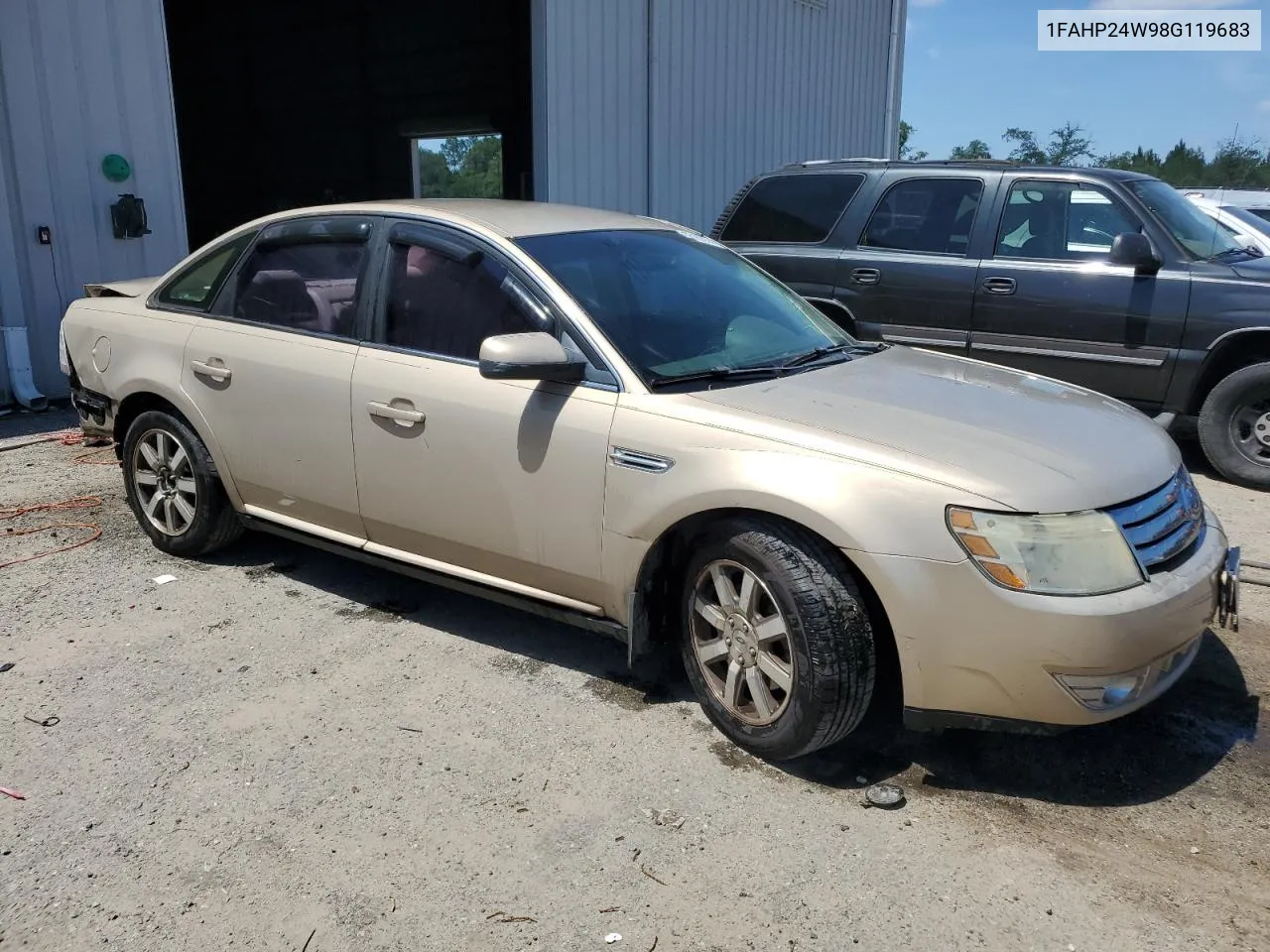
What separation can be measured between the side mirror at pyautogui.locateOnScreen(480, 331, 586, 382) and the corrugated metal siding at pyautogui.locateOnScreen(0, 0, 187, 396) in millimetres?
6371

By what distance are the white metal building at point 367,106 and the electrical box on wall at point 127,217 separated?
101 mm

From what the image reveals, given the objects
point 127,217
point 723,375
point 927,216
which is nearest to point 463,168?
point 127,217

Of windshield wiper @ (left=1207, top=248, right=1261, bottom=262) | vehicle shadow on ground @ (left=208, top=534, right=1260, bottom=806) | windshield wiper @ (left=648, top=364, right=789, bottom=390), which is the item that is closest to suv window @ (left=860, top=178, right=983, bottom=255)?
windshield wiper @ (left=1207, top=248, right=1261, bottom=262)

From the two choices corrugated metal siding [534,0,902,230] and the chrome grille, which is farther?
corrugated metal siding [534,0,902,230]

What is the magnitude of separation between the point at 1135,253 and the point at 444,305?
14.8ft

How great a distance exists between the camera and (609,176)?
11.4 meters

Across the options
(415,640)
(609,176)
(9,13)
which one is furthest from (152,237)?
(415,640)

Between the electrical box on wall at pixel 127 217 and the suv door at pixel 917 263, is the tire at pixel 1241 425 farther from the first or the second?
the electrical box on wall at pixel 127 217

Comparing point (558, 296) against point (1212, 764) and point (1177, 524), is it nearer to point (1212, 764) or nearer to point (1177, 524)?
point (1177, 524)

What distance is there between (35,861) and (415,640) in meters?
1.58

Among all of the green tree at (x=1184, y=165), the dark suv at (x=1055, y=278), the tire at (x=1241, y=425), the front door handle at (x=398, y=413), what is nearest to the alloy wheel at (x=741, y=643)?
the front door handle at (x=398, y=413)

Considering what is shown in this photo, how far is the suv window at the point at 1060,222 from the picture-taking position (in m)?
6.62

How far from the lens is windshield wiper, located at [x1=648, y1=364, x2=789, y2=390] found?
11.1ft

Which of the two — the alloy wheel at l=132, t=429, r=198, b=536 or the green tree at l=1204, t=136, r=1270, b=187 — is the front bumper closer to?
the alloy wheel at l=132, t=429, r=198, b=536
